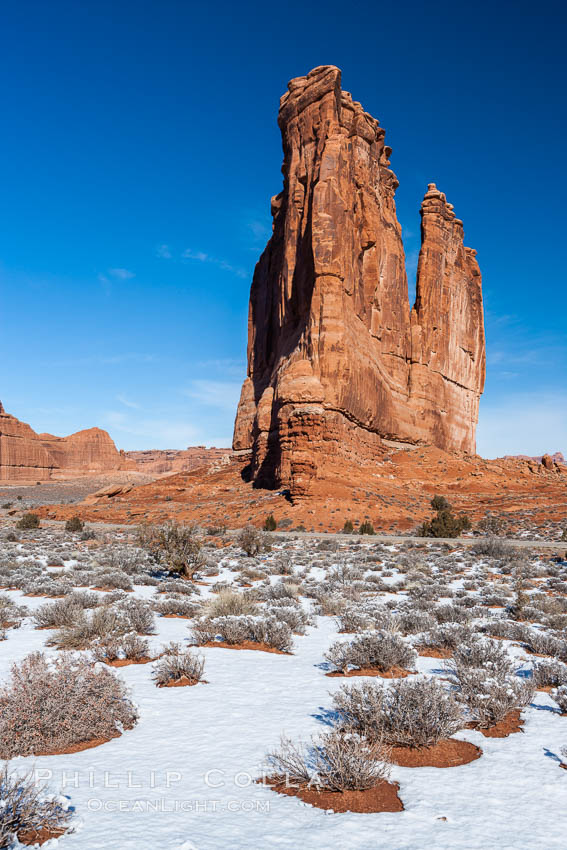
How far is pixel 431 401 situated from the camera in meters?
57.7

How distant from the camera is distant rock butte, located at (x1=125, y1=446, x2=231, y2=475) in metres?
153

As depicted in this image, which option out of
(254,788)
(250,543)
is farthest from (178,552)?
(254,788)

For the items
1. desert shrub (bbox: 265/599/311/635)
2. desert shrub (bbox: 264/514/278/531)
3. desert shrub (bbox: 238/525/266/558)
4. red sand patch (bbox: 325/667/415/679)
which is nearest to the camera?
red sand patch (bbox: 325/667/415/679)

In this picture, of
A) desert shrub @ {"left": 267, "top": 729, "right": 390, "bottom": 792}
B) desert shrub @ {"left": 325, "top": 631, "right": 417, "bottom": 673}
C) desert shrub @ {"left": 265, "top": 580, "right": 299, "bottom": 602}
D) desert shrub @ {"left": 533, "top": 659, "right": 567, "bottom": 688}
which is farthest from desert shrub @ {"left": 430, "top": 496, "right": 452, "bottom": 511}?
desert shrub @ {"left": 267, "top": 729, "right": 390, "bottom": 792}

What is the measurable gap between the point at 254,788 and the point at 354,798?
2.14 ft

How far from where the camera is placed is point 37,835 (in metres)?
2.83

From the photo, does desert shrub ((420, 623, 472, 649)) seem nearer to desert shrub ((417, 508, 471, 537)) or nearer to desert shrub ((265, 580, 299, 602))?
desert shrub ((265, 580, 299, 602))

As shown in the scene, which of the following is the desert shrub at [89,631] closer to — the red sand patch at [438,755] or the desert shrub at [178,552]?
the red sand patch at [438,755]

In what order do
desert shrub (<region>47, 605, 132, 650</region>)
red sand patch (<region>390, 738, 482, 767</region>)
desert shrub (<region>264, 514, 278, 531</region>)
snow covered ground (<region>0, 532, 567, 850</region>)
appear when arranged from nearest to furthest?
snow covered ground (<region>0, 532, 567, 850</region>) < red sand patch (<region>390, 738, 482, 767</region>) < desert shrub (<region>47, 605, 132, 650</region>) < desert shrub (<region>264, 514, 278, 531</region>)

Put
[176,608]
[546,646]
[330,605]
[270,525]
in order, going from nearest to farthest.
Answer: [546,646] → [176,608] → [330,605] → [270,525]

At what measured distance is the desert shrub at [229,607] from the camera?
28.5 ft

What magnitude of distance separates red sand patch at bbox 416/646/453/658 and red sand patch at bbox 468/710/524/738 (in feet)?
6.56

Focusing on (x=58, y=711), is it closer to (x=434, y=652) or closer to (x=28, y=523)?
(x=434, y=652)

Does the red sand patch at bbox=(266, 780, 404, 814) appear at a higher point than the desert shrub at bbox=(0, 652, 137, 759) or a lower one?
lower
